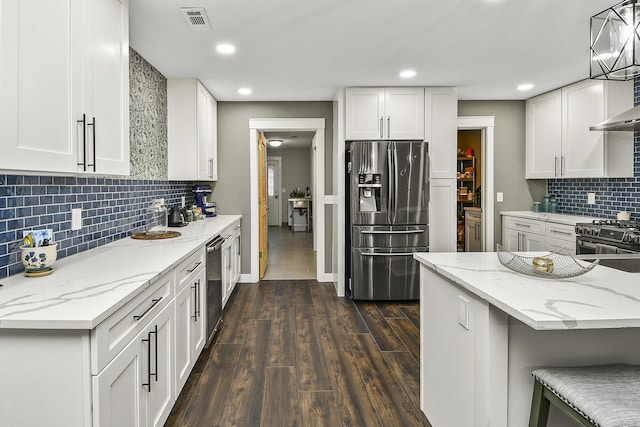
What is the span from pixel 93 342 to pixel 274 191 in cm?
1103

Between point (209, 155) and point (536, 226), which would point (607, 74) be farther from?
point (209, 155)

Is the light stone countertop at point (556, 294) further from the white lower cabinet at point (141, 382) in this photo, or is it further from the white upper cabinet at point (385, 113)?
the white upper cabinet at point (385, 113)

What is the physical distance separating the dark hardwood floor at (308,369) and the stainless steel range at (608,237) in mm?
1666

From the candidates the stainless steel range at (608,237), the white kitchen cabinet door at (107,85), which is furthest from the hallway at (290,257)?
the white kitchen cabinet door at (107,85)

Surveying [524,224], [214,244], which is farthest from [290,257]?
[214,244]

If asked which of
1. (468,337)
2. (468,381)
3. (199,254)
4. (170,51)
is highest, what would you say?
(170,51)

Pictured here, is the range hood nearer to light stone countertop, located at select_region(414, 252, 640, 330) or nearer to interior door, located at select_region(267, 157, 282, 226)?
light stone countertop, located at select_region(414, 252, 640, 330)

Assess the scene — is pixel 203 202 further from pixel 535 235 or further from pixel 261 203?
pixel 535 235

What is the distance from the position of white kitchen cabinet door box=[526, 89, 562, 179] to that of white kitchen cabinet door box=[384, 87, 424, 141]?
1.54 m

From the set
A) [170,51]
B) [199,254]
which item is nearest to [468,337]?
[199,254]

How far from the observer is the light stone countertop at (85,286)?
1.21 metres

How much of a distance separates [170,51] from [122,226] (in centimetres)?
145

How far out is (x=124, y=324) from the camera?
1.47 metres

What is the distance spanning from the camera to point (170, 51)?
325 cm
